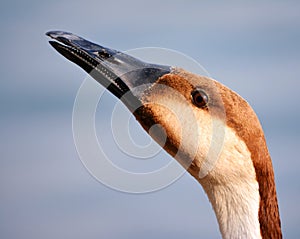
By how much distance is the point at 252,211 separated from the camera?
8.62 meters

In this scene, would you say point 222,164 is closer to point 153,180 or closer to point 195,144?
point 195,144

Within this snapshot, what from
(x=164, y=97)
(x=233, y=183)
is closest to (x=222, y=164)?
(x=233, y=183)

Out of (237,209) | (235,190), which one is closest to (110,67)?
(235,190)

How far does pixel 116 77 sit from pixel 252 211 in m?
1.80

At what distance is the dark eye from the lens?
29.0 feet

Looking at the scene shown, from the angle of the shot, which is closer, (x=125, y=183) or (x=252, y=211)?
(x=252, y=211)

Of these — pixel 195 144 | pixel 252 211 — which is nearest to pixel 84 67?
pixel 195 144

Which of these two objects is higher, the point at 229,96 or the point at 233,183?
the point at 229,96

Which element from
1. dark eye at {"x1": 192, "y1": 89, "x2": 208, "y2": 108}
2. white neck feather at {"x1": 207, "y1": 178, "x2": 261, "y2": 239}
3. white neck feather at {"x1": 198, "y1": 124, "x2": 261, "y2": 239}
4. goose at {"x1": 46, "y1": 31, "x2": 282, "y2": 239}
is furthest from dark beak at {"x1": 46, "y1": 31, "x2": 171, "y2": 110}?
white neck feather at {"x1": 207, "y1": 178, "x2": 261, "y2": 239}

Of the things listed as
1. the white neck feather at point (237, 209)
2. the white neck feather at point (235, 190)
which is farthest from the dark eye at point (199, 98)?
the white neck feather at point (237, 209)

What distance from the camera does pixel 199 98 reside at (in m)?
8.85

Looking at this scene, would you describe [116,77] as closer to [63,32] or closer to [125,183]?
[63,32]

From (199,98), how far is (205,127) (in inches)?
11.2

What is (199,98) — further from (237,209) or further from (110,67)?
(237,209)
